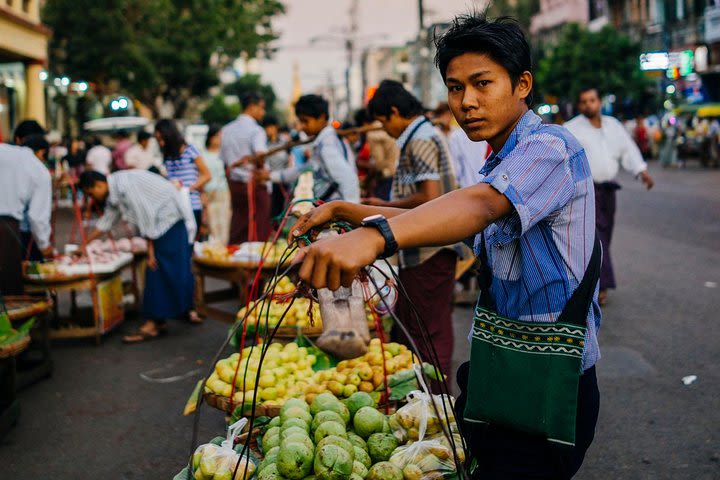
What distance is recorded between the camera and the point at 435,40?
7.50ft

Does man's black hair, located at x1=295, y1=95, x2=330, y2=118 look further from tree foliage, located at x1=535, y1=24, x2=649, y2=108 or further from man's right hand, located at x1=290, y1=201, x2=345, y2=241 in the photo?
tree foliage, located at x1=535, y1=24, x2=649, y2=108

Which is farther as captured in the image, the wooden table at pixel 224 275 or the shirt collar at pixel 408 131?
the wooden table at pixel 224 275

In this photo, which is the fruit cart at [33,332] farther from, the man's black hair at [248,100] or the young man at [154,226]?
the man's black hair at [248,100]

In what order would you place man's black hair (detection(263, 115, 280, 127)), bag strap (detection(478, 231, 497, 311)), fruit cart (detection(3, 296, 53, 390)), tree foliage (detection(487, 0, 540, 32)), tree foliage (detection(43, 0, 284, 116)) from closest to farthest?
1. bag strap (detection(478, 231, 497, 311))
2. fruit cart (detection(3, 296, 53, 390))
3. man's black hair (detection(263, 115, 280, 127))
4. tree foliage (detection(43, 0, 284, 116))
5. tree foliage (detection(487, 0, 540, 32))

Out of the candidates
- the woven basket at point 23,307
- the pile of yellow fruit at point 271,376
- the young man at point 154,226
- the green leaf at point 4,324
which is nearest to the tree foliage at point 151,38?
the young man at point 154,226

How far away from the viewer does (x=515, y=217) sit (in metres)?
1.79

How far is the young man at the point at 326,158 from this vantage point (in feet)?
20.1

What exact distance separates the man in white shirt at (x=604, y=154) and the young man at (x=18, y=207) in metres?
4.75

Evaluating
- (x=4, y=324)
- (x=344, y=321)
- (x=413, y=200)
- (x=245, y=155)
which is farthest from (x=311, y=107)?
(x=344, y=321)

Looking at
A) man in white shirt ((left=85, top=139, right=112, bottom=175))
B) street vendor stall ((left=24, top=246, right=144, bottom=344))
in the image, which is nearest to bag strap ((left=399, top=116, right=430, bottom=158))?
street vendor stall ((left=24, top=246, right=144, bottom=344))

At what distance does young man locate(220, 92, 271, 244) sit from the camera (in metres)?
9.56

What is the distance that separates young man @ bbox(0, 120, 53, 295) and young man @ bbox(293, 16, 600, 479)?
187 inches

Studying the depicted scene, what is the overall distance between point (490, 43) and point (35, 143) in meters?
6.22

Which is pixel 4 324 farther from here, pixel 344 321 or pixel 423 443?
pixel 423 443
